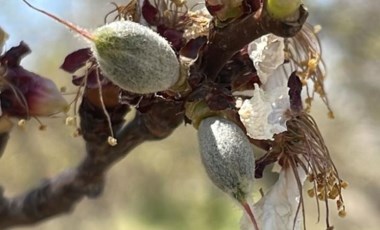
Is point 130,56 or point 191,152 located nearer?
point 130,56

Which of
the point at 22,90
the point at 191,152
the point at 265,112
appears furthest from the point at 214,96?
the point at 191,152

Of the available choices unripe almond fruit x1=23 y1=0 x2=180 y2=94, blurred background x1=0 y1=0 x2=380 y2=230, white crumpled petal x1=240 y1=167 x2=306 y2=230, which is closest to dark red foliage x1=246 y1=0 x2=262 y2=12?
unripe almond fruit x1=23 y1=0 x2=180 y2=94

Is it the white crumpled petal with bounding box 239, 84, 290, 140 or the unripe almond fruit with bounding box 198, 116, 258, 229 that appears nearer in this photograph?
the unripe almond fruit with bounding box 198, 116, 258, 229

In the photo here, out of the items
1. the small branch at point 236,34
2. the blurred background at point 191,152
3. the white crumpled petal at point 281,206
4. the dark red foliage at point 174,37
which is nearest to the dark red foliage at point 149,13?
the dark red foliage at point 174,37

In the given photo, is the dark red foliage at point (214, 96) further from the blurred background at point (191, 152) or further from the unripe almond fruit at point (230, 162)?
the blurred background at point (191, 152)

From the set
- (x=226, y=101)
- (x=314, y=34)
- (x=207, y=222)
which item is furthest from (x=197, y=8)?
(x=207, y=222)

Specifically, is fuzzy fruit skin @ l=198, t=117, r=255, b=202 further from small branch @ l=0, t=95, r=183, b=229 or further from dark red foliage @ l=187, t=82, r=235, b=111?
small branch @ l=0, t=95, r=183, b=229

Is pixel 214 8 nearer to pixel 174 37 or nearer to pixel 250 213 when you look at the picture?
A: pixel 174 37
